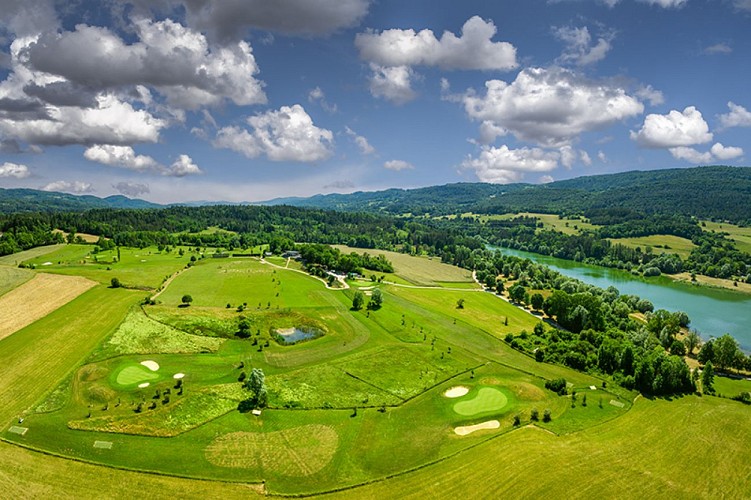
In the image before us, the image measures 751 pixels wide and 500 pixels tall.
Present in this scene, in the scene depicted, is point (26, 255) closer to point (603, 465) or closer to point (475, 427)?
point (475, 427)

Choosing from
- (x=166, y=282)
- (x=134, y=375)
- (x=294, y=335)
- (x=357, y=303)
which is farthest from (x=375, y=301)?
(x=166, y=282)

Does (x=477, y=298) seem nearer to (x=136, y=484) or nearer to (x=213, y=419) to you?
(x=213, y=419)

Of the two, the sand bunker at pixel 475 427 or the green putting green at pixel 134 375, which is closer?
the sand bunker at pixel 475 427

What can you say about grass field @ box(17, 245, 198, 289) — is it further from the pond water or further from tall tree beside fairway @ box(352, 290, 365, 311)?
tall tree beside fairway @ box(352, 290, 365, 311)

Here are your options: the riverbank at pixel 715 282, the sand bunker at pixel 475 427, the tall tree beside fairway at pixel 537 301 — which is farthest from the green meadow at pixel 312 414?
the riverbank at pixel 715 282

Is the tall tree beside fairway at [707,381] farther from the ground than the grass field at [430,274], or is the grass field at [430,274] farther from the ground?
the grass field at [430,274]

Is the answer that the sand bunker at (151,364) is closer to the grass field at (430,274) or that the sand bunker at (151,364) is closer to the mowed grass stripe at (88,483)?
the mowed grass stripe at (88,483)

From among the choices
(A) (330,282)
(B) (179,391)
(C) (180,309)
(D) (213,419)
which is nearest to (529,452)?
(D) (213,419)
